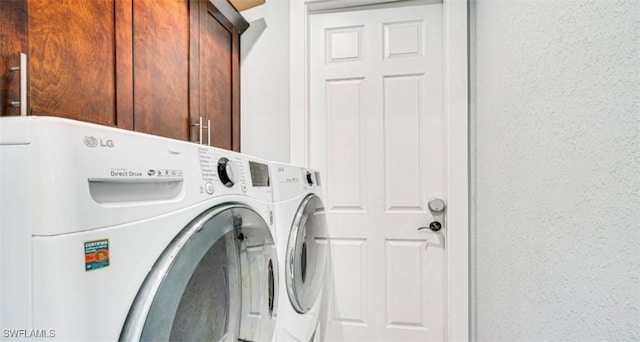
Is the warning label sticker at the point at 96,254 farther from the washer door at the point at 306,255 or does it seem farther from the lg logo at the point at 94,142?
the washer door at the point at 306,255

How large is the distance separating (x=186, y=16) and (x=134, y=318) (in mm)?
1235

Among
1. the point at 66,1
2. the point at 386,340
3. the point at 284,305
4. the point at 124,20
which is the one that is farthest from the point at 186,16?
the point at 386,340

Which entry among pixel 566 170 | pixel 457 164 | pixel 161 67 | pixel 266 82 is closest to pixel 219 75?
pixel 266 82

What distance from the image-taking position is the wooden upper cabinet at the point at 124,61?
0.77 meters

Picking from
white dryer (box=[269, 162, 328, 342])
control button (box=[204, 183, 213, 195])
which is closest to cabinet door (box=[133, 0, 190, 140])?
white dryer (box=[269, 162, 328, 342])

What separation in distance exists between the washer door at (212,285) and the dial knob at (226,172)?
0.05m

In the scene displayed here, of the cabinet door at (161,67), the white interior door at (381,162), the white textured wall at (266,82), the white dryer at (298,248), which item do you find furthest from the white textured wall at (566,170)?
the cabinet door at (161,67)

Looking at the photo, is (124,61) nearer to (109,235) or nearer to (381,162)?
(109,235)

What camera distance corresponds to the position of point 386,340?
1.73m

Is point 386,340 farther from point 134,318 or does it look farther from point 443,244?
point 134,318

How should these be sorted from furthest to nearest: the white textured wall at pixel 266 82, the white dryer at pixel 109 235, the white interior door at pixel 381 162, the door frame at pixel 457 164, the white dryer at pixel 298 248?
the white textured wall at pixel 266 82 < the white interior door at pixel 381 162 < the door frame at pixel 457 164 < the white dryer at pixel 298 248 < the white dryer at pixel 109 235

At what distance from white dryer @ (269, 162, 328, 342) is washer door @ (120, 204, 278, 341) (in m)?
0.08

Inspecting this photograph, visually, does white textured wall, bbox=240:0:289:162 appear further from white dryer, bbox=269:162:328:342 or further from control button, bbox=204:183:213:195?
control button, bbox=204:183:213:195

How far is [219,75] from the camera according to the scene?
1.64m
